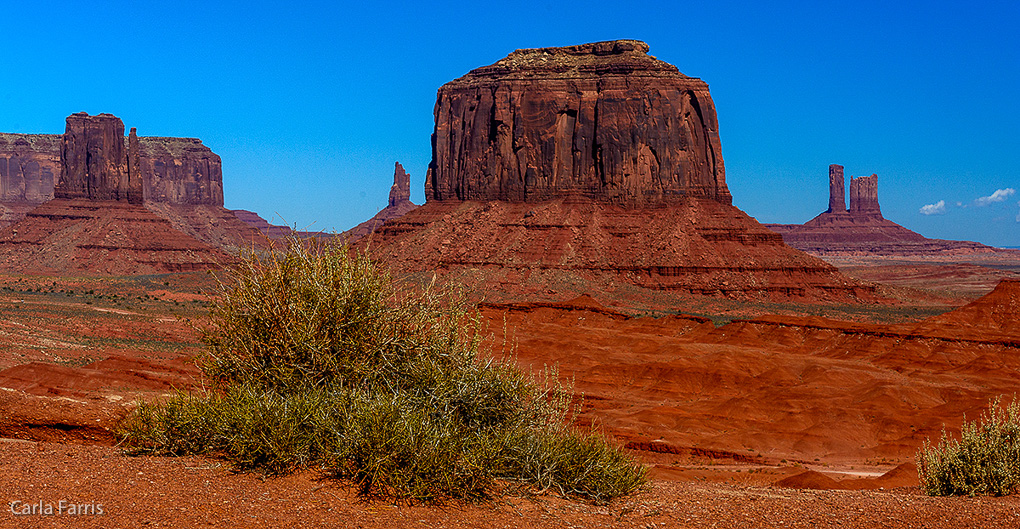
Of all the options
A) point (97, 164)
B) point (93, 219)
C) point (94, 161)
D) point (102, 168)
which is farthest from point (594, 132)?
point (94, 161)

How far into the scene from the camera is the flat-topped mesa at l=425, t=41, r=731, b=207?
93438 mm

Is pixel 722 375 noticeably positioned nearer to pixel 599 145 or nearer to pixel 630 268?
pixel 630 268

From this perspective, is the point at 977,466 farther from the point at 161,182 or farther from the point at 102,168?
the point at 161,182

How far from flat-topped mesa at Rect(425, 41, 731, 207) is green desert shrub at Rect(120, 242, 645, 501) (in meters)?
81.4

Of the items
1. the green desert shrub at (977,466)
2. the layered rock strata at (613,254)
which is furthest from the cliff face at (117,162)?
the green desert shrub at (977,466)

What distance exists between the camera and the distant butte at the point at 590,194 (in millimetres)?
82500

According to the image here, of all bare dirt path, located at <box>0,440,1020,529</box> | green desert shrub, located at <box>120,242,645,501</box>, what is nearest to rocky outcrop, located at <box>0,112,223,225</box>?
green desert shrub, located at <box>120,242,645,501</box>

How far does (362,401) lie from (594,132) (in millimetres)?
85870

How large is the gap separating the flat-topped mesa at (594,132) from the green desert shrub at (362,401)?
8136 cm

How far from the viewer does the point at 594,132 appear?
3735 inches

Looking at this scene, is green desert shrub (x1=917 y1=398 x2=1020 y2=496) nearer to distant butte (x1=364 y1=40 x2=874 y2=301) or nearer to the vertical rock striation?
distant butte (x1=364 y1=40 x2=874 y2=301)

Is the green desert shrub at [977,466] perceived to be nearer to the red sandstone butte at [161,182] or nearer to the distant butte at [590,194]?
the distant butte at [590,194]

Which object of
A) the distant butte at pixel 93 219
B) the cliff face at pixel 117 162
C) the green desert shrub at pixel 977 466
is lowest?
the green desert shrub at pixel 977 466

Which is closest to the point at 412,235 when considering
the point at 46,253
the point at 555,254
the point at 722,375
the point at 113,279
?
the point at 555,254
